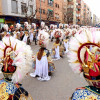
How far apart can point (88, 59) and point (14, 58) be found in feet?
3.89

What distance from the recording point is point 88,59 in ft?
5.71

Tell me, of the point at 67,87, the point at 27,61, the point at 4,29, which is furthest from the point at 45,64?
the point at 4,29

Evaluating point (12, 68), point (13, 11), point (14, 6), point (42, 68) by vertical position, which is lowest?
point (42, 68)

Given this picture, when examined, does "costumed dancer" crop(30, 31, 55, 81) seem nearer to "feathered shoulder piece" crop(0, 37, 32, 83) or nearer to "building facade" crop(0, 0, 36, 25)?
"feathered shoulder piece" crop(0, 37, 32, 83)

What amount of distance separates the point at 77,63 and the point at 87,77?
10.1 inches

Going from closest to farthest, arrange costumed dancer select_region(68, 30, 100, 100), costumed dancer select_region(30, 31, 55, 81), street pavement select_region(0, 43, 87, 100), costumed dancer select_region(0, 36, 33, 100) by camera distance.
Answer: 1. costumed dancer select_region(68, 30, 100, 100)
2. costumed dancer select_region(0, 36, 33, 100)
3. street pavement select_region(0, 43, 87, 100)
4. costumed dancer select_region(30, 31, 55, 81)

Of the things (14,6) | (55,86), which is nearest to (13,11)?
(14,6)

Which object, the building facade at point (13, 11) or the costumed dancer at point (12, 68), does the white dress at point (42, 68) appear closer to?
the costumed dancer at point (12, 68)

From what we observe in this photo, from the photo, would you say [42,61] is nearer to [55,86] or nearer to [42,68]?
[42,68]

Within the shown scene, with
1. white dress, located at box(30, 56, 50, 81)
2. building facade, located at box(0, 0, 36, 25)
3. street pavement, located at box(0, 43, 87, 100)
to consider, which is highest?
building facade, located at box(0, 0, 36, 25)

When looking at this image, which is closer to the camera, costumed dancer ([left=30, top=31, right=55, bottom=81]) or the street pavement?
the street pavement

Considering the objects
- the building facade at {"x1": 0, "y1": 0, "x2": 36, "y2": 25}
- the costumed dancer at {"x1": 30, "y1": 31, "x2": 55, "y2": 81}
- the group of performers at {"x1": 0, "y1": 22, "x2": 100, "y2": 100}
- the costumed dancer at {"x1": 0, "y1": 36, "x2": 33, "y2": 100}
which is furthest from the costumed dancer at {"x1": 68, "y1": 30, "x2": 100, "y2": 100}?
the building facade at {"x1": 0, "y1": 0, "x2": 36, "y2": 25}

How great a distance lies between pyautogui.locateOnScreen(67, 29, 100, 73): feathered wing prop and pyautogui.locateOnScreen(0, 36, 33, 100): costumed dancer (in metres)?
0.85

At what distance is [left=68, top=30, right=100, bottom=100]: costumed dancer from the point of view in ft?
5.41
